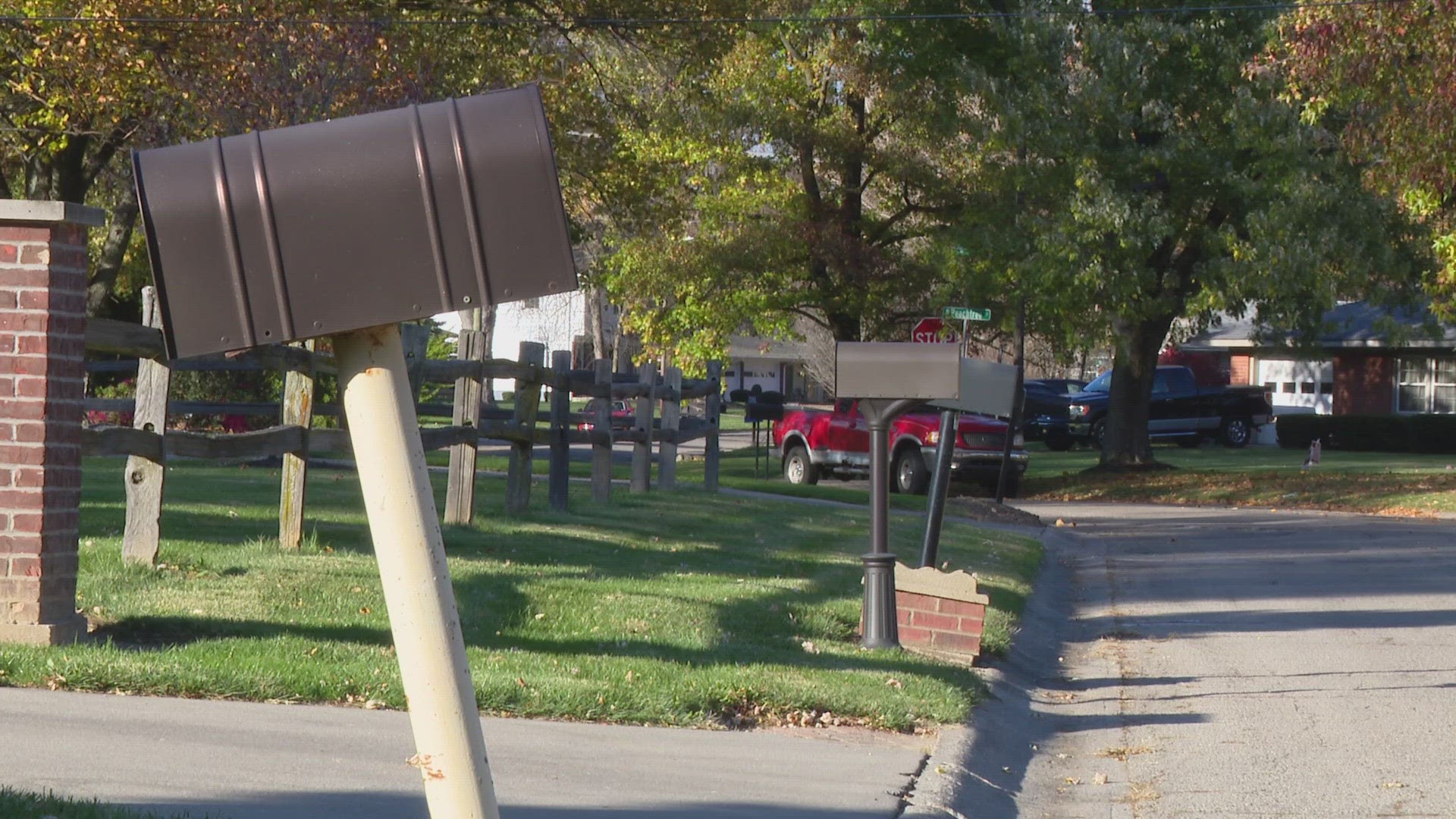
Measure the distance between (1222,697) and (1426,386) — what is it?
1543 inches

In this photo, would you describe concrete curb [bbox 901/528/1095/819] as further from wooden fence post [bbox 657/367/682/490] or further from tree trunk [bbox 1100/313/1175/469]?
tree trunk [bbox 1100/313/1175/469]

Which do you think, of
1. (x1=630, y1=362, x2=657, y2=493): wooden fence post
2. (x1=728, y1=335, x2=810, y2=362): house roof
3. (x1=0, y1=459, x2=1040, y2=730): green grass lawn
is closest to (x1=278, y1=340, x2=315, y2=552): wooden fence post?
(x1=0, y1=459, x2=1040, y2=730): green grass lawn

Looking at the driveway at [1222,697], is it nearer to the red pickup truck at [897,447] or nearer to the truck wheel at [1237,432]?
the red pickup truck at [897,447]

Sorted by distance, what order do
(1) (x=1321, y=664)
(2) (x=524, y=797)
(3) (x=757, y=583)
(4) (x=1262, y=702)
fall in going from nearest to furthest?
(2) (x=524, y=797) < (4) (x=1262, y=702) < (1) (x=1321, y=664) < (3) (x=757, y=583)

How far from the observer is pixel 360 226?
113 inches

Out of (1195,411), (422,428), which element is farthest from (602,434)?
(1195,411)

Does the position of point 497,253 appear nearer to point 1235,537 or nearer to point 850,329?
point 1235,537

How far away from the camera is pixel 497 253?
9.46 feet

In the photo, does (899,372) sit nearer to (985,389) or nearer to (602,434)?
(985,389)

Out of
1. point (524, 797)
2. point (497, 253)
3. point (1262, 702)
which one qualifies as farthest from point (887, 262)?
point (497, 253)

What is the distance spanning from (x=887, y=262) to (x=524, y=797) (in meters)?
23.0

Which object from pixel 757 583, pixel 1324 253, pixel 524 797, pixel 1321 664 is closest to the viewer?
pixel 524 797

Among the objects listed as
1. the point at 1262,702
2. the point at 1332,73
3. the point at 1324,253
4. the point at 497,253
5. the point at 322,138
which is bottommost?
the point at 1262,702

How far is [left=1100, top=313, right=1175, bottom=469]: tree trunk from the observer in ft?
93.0
